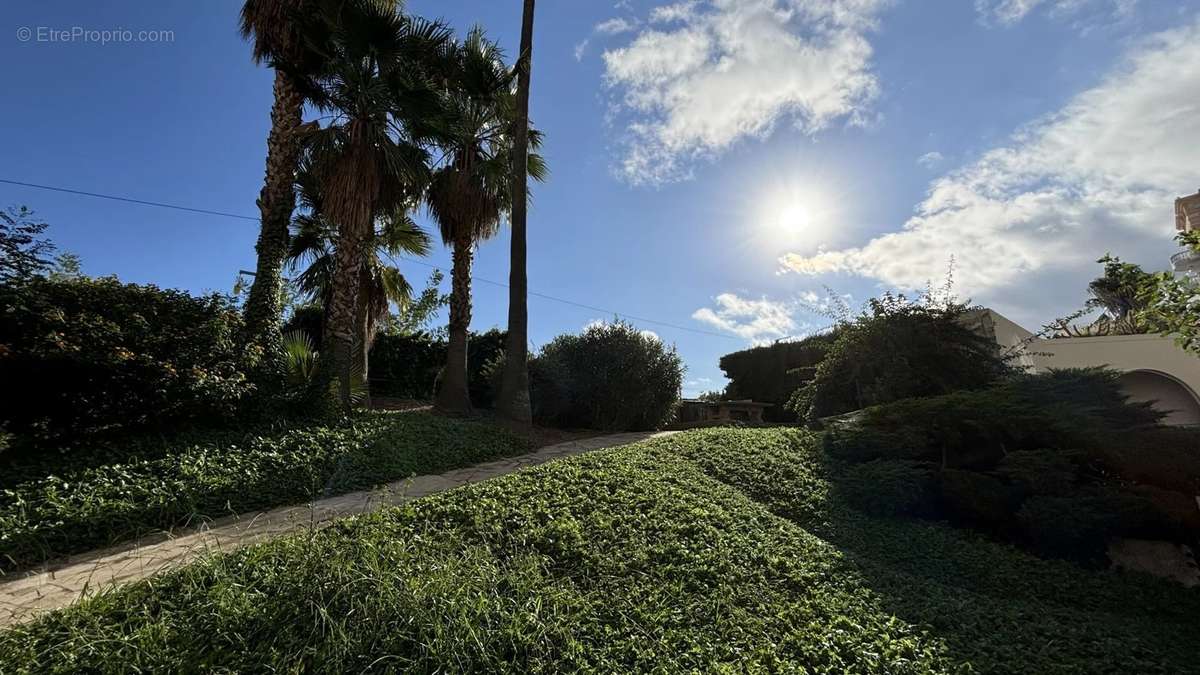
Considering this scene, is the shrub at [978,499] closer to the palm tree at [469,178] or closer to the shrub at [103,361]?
the shrub at [103,361]

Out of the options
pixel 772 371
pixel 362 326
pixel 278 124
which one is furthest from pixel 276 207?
pixel 772 371

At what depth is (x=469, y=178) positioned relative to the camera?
1098cm

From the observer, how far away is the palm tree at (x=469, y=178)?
10.8m

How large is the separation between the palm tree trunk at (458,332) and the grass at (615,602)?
6.61m

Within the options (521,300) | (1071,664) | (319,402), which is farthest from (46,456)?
(1071,664)

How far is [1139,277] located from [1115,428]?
2.01 meters

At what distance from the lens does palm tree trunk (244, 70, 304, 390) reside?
24.6 ft

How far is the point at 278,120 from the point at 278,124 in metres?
0.07

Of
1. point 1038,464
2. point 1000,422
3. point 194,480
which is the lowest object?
point 194,480

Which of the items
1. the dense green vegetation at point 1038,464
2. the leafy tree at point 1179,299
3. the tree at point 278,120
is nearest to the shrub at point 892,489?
the dense green vegetation at point 1038,464

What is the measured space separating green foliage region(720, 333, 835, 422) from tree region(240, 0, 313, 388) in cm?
1338

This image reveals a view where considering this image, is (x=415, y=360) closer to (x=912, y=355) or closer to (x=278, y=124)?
(x=278, y=124)

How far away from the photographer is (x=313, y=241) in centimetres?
1284

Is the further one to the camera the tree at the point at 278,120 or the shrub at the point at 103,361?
the tree at the point at 278,120
